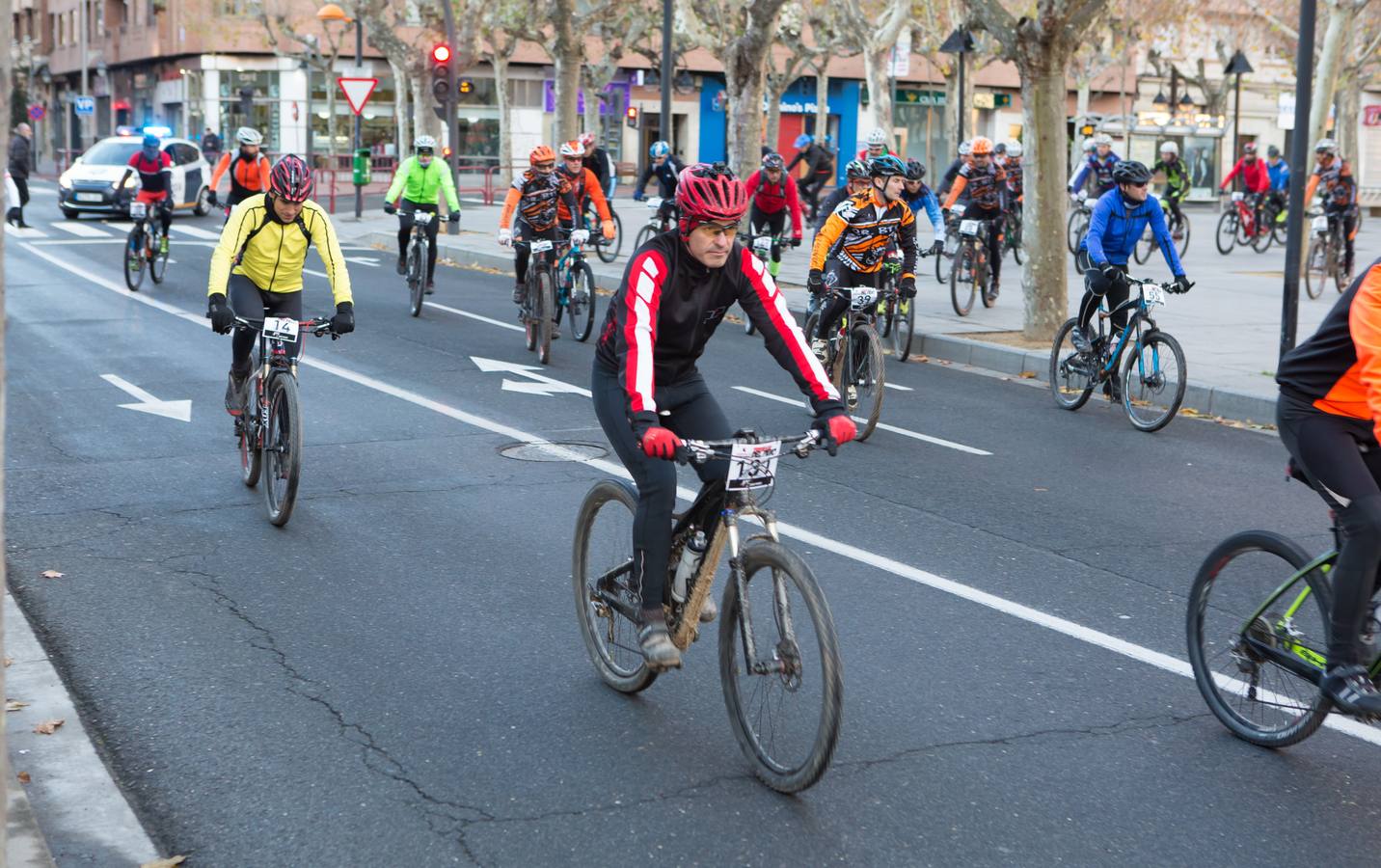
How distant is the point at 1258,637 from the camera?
502 cm

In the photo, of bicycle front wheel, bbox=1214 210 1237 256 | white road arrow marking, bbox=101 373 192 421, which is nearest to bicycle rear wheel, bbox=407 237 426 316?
white road arrow marking, bbox=101 373 192 421

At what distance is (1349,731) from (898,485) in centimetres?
419

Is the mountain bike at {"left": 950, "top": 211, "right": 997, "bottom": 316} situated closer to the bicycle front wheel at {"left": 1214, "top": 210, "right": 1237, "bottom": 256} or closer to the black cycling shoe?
the bicycle front wheel at {"left": 1214, "top": 210, "right": 1237, "bottom": 256}

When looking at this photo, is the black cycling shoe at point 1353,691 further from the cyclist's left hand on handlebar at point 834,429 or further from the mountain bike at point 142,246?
the mountain bike at point 142,246

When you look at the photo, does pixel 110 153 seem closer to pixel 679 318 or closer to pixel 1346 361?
pixel 679 318

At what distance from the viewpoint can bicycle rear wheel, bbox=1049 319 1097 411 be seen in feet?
39.5

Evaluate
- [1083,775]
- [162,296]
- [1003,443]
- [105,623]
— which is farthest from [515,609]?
[162,296]

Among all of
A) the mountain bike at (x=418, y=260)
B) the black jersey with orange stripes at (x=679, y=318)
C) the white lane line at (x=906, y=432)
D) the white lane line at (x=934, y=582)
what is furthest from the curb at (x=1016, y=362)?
the black jersey with orange stripes at (x=679, y=318)

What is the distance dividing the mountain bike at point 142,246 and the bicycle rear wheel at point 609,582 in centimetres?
1476

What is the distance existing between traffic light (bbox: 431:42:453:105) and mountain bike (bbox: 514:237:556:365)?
15518 mm

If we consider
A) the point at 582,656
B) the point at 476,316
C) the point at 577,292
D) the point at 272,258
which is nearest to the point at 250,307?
the point at 272,258

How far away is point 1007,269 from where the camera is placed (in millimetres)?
24312

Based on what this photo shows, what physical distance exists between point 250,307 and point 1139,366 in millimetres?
6294

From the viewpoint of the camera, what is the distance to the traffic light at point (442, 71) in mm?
29391
